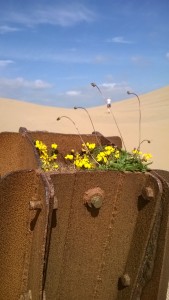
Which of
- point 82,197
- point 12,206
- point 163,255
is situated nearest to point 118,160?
point 82,197

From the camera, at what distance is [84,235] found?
253cm

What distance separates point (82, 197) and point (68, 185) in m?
0.16

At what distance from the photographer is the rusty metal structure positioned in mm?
2191

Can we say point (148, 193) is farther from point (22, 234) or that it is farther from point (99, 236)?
point (22, 234)

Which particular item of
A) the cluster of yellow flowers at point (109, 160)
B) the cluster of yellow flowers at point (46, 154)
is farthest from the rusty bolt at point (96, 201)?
the cluster of yellow flowers at point (46, 154)

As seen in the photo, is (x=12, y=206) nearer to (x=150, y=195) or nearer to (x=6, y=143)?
(x=150, y=195)

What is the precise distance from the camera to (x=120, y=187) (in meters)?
2.56

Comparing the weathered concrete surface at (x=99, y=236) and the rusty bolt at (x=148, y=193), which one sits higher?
the rusty bolt at (x=148, y=193)

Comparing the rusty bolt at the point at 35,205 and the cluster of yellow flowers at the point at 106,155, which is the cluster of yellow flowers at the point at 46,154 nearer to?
the cluster of yellow flowers at the point at 106,155

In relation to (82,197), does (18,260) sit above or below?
below

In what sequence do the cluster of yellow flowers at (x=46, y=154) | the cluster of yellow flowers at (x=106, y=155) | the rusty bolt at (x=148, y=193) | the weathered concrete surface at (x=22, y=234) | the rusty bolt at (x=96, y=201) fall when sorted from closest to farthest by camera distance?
the weathered concrete surface at (x=22, y=234) → the rusty bolt at (x=96, y=201) → the rusty bolt at (x=148, y=193) → the cluster of yellow flowers at (x=106, y=155) → the cluster of yellow flowers at (x=46, y=154)

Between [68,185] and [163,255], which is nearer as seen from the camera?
[68,185]

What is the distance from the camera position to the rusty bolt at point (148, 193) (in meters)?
2.54

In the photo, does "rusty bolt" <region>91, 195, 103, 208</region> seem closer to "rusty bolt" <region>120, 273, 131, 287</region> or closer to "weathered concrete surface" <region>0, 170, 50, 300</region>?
"weathered concrete surface" <region>0, 170, 50, 300</region>
